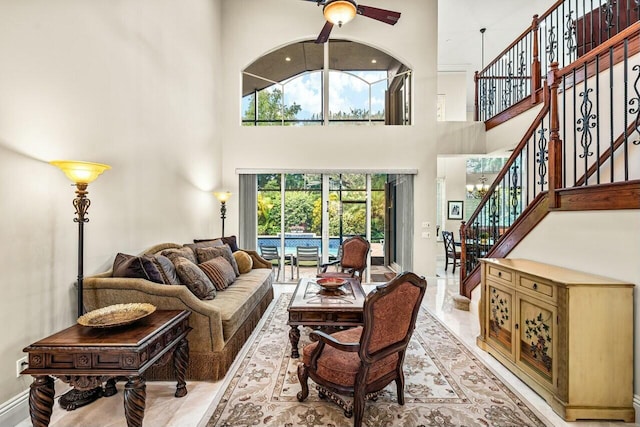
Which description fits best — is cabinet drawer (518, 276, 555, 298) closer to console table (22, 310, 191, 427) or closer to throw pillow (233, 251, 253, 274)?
console table (22, 310, 191, 427)

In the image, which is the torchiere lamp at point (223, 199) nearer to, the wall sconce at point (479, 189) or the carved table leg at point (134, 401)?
the carved table leg at point (134, 401)

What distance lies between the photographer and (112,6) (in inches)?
124

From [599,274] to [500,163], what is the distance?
7.78m

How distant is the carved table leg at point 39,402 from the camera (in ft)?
6.16

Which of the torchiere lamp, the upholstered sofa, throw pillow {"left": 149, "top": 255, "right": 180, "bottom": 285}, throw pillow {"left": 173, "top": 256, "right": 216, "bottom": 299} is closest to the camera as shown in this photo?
the upholstered sofa

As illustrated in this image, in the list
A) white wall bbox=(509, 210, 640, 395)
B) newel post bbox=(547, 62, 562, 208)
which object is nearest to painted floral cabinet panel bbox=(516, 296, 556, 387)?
white wall bbox=(509, 210, 640, 395)

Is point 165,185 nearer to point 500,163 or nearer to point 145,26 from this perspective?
point 145,26

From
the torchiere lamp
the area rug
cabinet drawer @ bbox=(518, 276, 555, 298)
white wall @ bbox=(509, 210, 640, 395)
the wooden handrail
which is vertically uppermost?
the wooden handrail

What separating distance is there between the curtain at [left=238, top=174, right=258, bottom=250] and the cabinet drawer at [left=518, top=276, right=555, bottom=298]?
15.6 feet

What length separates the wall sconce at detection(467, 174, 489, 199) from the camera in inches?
343

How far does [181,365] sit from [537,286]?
2917 millimetres

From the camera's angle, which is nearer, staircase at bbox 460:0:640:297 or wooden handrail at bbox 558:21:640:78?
staircase at bbox 460:0:640:297

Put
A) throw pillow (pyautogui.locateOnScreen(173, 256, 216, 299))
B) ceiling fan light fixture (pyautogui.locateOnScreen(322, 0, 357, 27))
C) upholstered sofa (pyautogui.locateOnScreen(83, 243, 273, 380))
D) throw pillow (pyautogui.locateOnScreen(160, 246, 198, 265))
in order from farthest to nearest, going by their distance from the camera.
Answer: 1. throw pillow (pyautogui.locateOnScreen(160, 246, 198, 265))
2. ceiling fan light fixture (pyautogui.locateOnScreen(322, 0, 357, 27))
3. throw pillow (pyautogui.locateOnScreen(173, 256, 216, 299))
4. upholstered sofa (pyautogui.locateOnScreen(83, 243, 273, 380))

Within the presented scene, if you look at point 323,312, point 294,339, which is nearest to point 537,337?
point 323,312
